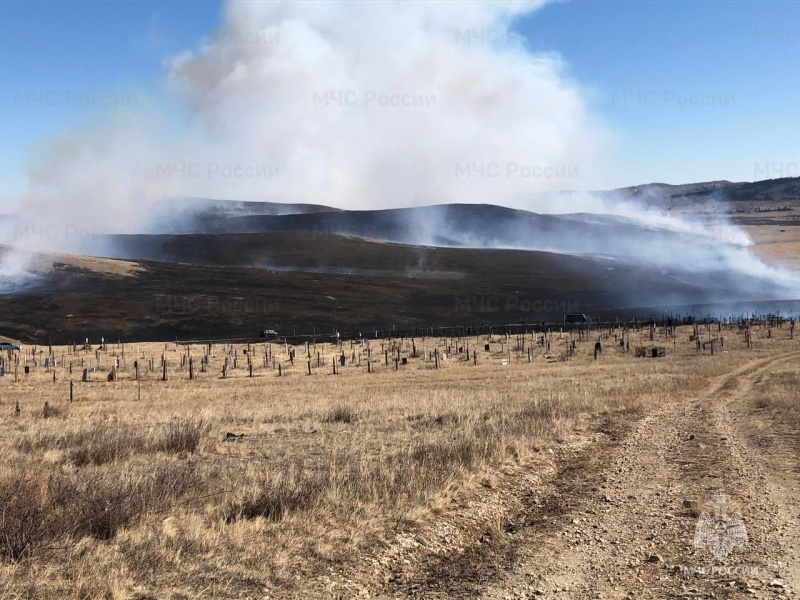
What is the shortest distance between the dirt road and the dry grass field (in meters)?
0.05

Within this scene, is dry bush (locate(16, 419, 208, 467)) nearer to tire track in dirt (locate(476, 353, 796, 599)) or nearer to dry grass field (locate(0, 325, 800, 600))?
dry grass field (locate(0, 325, 800, 600))

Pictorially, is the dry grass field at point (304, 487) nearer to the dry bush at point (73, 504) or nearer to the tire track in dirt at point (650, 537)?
the dry bush at point (73, 504)

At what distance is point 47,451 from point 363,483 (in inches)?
292

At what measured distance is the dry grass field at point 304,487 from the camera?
6.38 metres

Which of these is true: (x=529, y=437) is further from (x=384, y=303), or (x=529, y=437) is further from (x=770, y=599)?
(x=384, y=303)

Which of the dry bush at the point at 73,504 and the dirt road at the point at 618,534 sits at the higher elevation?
the dry bush at the point at 73,504

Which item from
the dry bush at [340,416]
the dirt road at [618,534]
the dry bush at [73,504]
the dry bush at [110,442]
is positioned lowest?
the dry bush at [340,416]

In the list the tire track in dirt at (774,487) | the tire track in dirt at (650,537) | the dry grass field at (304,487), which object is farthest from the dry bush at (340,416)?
the tire track in dirt at (774,487)

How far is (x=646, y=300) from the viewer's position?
115m

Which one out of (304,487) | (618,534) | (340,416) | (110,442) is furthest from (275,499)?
(340,416)

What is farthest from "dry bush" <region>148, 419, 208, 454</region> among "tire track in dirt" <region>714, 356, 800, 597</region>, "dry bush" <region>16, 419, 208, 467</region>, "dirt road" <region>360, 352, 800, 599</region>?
"tire track in dirt" <region>714, 356, 800, 597</region>

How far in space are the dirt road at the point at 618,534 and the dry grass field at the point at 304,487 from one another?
5cm

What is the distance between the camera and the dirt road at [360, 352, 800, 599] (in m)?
6.18

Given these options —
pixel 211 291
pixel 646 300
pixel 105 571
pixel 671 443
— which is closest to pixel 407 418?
pixel 671 443
